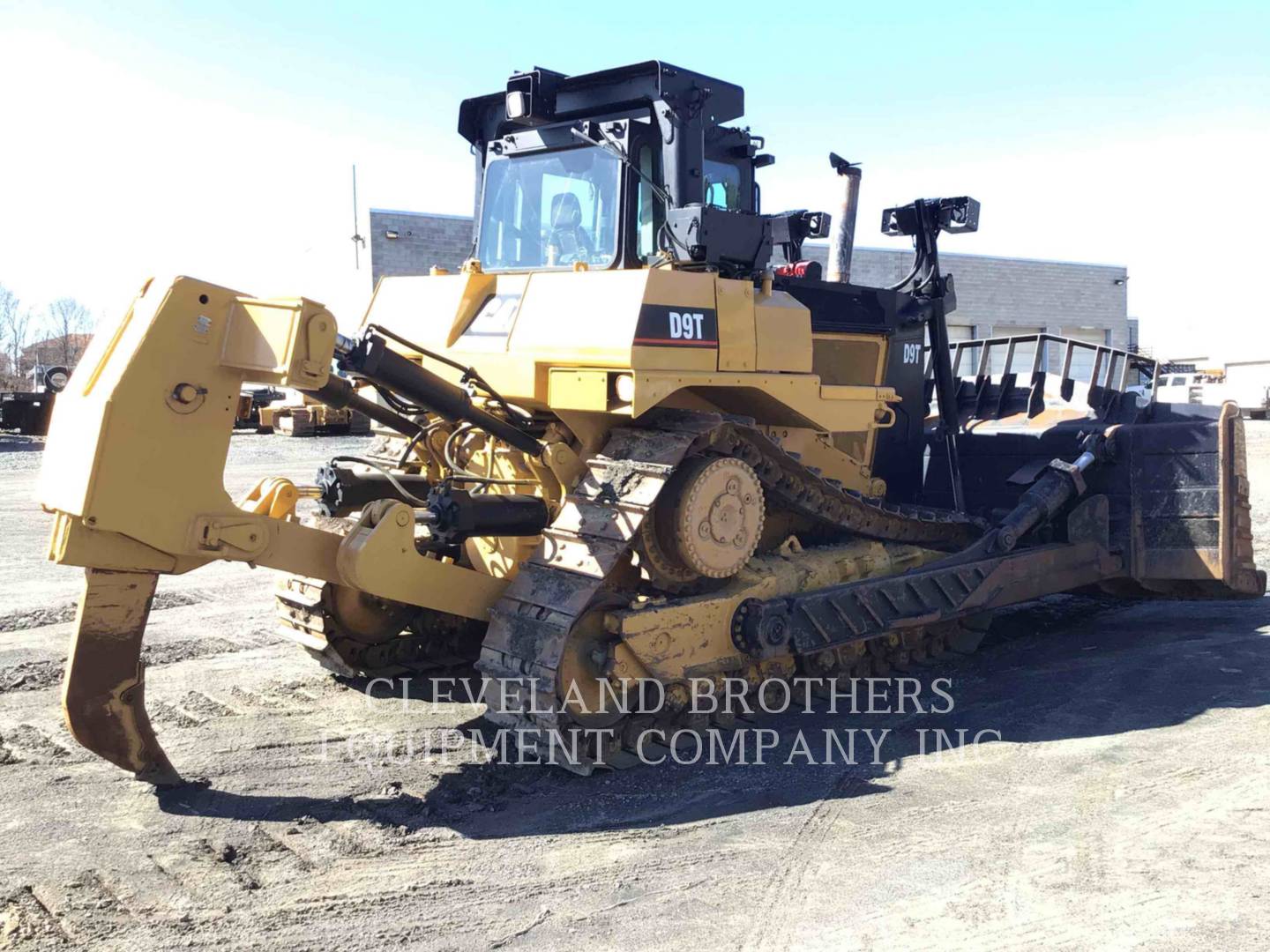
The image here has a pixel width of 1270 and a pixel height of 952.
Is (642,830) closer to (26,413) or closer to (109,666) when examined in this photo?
(109,666)

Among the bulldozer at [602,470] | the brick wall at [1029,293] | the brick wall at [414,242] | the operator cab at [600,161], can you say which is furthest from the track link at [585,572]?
the brick wall at [1029,293]

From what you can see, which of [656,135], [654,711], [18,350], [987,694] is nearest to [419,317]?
[656,135]

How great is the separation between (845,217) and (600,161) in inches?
110

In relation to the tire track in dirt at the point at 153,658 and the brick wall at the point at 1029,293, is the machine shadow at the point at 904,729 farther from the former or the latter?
the brick wall at the point at 1029,293

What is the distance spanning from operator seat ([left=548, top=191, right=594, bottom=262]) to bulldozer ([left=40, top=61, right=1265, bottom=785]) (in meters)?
0.02

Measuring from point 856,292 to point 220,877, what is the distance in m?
4.92

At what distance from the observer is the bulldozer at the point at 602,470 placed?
14.8ft

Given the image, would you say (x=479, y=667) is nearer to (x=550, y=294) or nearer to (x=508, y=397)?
(x=508, y=397)

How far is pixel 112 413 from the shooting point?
13.9ft

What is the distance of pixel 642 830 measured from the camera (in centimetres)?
466

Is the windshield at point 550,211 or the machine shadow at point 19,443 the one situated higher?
the windshield at point 550,211

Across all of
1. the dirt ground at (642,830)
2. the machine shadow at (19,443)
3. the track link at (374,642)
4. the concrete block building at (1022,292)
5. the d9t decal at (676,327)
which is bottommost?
the dirt ground at (642,830)

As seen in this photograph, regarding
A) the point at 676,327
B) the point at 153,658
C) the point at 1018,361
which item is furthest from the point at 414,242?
the point at 676,327

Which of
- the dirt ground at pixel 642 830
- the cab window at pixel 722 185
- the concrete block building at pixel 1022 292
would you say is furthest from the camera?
the concrete block building at pixel 1022 292
